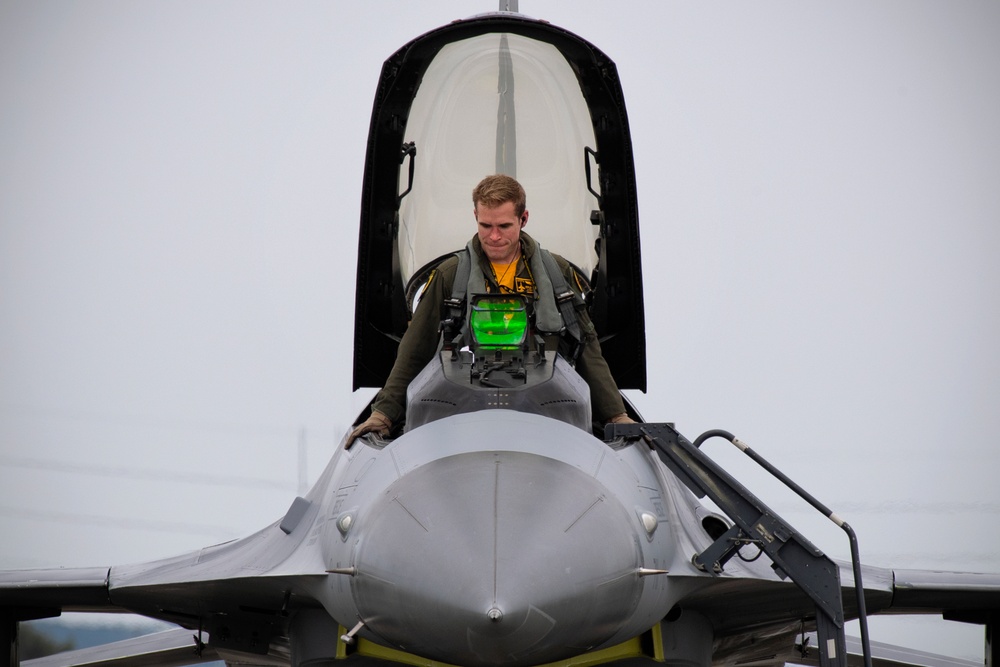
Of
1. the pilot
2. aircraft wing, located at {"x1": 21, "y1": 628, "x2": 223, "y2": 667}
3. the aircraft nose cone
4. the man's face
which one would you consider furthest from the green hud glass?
aircraft wing, located at {"x1": 21, "y1": 628, "x2": 223, "y2": 667}

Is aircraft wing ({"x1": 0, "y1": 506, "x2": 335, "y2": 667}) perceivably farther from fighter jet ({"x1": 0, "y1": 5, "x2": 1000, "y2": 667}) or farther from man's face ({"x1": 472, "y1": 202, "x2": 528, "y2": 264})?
man's face ({"x1": 472, "y1": 202, "x2": 528, "y2": 264})

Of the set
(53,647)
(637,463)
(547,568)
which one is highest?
(637,463)

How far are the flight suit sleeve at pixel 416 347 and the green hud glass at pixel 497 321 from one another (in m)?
0.55

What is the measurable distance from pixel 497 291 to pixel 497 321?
15.7 inches

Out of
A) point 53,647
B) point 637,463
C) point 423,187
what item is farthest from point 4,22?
point 637,463

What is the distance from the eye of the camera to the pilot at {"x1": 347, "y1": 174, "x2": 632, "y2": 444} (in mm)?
4789

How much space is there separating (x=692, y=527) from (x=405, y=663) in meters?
1.11

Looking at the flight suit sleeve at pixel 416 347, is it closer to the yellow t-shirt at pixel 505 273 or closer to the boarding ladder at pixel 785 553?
the yellow t-shirt at pixel 505 273

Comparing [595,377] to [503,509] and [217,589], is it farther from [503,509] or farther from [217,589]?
[503,509]

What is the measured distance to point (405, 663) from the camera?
12.7 feet

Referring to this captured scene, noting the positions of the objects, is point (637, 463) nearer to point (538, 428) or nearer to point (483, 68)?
point (538, 428)

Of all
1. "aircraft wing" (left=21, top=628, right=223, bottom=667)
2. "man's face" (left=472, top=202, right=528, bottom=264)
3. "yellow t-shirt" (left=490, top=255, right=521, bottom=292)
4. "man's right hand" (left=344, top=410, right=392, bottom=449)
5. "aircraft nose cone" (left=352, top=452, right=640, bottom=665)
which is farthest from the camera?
"aircraft wing" (left=21, top=628, right=223, bottom=667)

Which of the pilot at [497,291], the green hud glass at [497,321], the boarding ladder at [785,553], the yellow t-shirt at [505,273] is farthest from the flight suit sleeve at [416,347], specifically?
the boarding ladder at [785,553]

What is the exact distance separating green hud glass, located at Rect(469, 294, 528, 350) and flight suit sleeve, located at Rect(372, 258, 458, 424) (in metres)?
0.55
